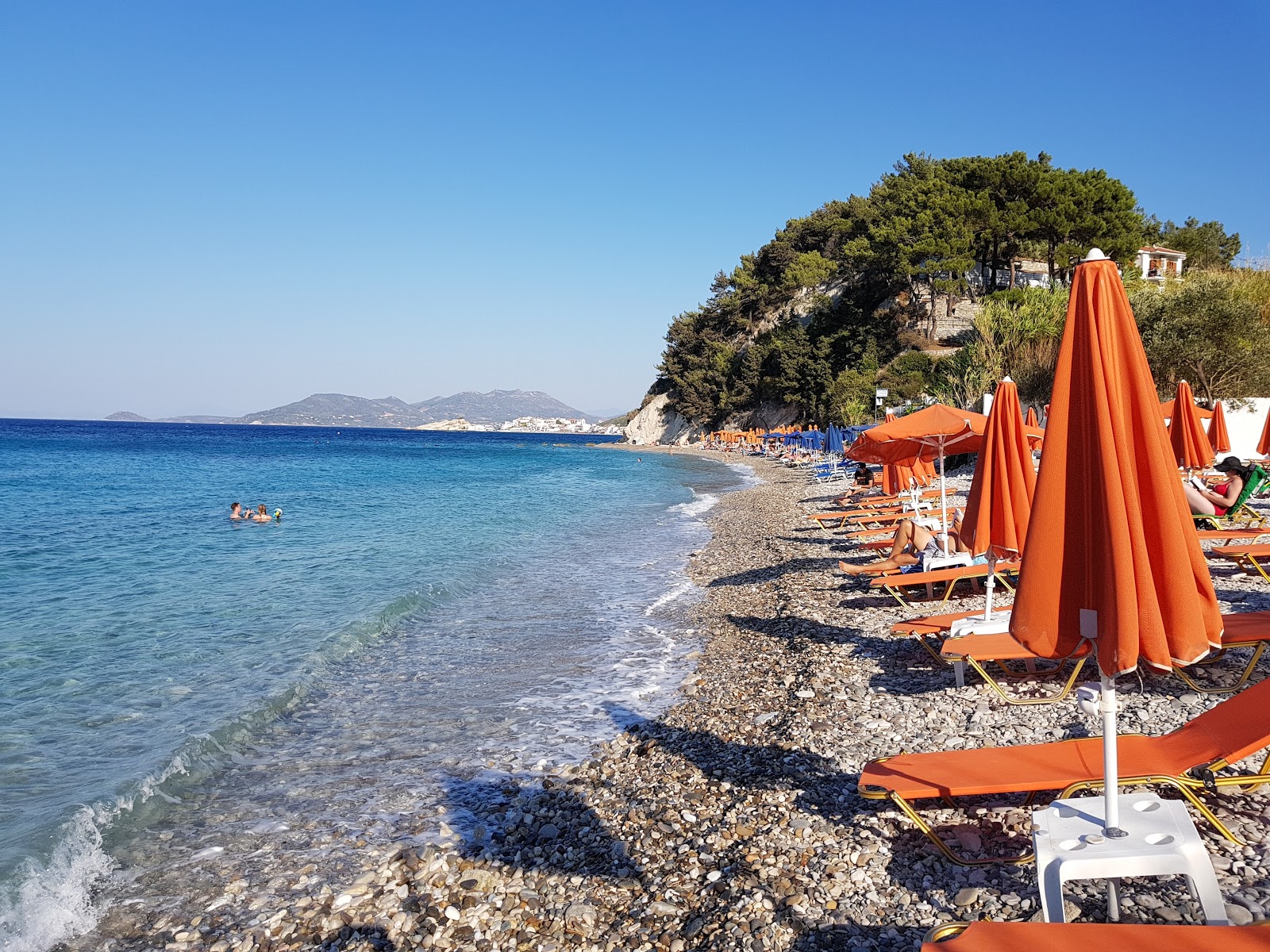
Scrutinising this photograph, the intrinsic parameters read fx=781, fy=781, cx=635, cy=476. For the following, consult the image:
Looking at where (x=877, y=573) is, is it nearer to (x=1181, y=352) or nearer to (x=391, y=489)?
(x=1181, y=352)

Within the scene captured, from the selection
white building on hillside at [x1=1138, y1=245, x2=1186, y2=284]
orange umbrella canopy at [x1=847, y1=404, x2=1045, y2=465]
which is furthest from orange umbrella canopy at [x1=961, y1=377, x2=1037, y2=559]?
white building on hillside at [x1=1138, y1=245, x2=1186, y2=284]

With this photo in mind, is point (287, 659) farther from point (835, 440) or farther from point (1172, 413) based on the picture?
point (835, 440)

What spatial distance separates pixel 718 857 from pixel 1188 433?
44.6 ft

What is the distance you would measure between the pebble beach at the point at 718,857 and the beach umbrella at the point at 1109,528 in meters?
1.09

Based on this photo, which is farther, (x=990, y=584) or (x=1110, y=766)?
(x=990, y=584)

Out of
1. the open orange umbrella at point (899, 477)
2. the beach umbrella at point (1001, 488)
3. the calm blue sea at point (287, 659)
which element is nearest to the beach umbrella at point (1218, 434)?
the open orange umbrella at point (899, 477)

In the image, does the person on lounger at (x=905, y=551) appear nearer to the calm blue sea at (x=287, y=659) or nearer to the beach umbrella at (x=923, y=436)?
the beach umbrella at (x=923, y=436)

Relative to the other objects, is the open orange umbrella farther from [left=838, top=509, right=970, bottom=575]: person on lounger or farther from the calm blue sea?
[left=838, top=509, right=970, bottom=575]: person on lounger

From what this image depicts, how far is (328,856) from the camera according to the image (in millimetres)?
5141

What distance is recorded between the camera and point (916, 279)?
52.1 metres

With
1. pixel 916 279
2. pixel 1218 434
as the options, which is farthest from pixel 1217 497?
pixel 916 279

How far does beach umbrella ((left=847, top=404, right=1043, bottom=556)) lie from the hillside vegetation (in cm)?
1878

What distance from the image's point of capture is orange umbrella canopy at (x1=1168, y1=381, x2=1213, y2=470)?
13.9m

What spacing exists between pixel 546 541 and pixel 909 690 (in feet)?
47.6
